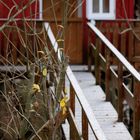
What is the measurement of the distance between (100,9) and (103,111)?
4442mm

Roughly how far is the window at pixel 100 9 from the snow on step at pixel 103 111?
191 cm

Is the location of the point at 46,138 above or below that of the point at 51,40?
→ below

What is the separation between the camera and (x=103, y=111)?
412 inches

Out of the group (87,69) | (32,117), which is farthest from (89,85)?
(32,117)

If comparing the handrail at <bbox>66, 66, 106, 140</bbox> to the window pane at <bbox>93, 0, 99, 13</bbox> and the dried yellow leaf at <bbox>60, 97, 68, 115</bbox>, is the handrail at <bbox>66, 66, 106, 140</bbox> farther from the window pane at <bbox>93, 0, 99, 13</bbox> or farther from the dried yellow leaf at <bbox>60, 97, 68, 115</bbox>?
the window pane at <bbox>93, 0, 99, 13</bbox>

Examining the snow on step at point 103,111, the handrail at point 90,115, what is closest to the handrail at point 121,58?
the handrail at point 90,115

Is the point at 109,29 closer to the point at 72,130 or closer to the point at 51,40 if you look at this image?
the point at 51,40

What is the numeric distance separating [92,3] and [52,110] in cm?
564

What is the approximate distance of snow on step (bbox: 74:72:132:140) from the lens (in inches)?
369

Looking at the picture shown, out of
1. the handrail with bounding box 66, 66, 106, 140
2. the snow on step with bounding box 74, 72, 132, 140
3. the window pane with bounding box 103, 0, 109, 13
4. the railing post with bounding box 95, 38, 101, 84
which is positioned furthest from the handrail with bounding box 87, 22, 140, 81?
the window pane with bounding box 103, 0, 109, 13

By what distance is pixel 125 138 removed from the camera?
9203 millimetres

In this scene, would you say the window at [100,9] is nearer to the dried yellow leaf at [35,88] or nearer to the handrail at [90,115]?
the handrail at [90,115]

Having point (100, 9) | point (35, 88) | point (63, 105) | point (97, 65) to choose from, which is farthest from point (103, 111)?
point (100, 9)

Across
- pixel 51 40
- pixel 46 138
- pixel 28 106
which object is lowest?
pixel 46 138
